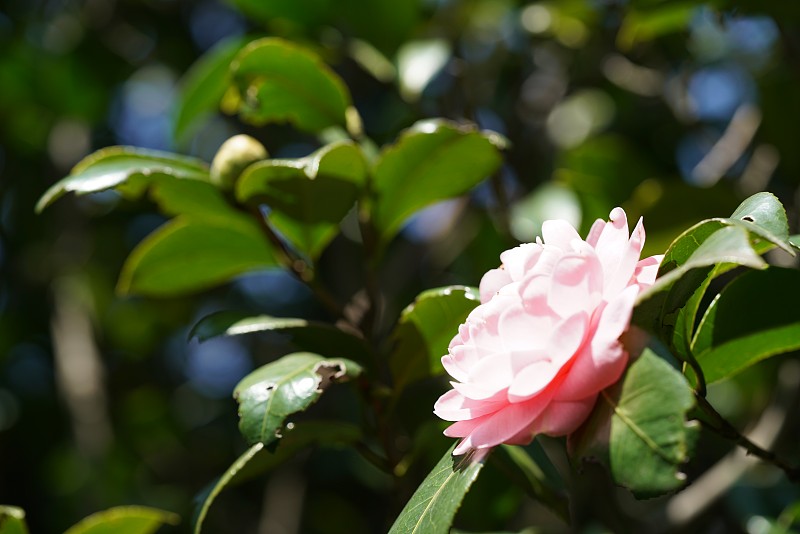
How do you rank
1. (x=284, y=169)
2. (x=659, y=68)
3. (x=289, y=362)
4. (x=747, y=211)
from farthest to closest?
(x=659, y=68) < (x=284, y=169) < (x=289, y=362) < (x=747, y=211)

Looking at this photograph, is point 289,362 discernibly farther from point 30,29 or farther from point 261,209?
point 30,29

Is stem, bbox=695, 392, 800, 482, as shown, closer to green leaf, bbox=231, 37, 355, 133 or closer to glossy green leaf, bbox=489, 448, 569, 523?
glossy green leaf, bbox=489, 448, 569, 523

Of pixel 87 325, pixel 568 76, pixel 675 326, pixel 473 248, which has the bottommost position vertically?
pixel 87 325

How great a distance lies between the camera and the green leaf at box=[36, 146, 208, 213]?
959 mm

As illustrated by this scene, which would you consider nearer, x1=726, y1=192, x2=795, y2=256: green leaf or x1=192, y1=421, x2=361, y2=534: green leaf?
x1=726, y1=192, x2=795, y2=256: green leaf

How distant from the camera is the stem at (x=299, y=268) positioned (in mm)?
1062

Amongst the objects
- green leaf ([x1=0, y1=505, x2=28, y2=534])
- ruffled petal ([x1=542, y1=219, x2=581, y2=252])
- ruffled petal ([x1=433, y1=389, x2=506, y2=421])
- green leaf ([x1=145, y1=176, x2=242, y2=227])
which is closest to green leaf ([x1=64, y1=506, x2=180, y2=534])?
green leaf ([x1=0, y1=505, x2=28, y2=534])

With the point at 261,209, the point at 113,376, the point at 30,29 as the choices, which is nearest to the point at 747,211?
the point at 261,209

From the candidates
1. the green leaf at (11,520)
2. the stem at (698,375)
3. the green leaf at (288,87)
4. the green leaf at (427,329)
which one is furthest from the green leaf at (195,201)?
the stem at (698,375)

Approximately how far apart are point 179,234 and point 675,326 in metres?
0.67

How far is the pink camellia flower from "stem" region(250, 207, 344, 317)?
1.36ft

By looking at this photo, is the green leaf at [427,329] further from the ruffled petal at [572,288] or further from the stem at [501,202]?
the stem at [501,202]

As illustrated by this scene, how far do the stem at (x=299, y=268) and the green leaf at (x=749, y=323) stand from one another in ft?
1.52

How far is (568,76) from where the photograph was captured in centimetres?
214
